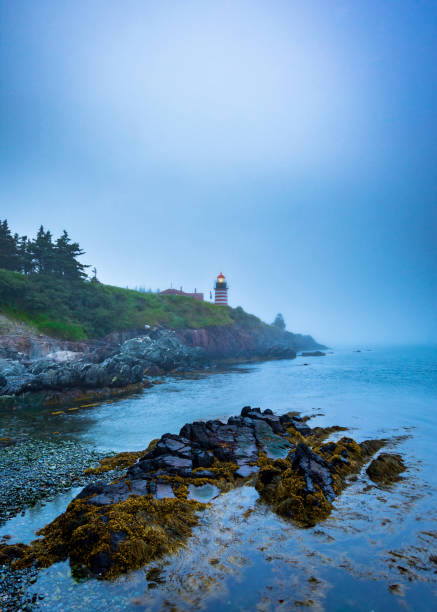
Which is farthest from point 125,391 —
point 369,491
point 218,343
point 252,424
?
point 218,343

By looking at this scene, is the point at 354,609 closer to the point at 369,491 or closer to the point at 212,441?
the point at 369,491

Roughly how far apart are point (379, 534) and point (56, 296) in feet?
166

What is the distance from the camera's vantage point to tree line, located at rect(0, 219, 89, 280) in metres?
53.6

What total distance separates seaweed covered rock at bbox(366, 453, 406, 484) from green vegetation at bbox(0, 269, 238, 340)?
136 ft

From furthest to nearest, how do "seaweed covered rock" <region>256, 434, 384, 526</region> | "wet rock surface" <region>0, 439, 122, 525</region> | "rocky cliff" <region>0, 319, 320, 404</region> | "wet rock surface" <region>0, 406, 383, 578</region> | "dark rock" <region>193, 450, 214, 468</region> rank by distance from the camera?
"rocky cliff" <region>0, 319, 320, 404</region> → "dark rock" <region>193, 450, 214, 468</region> → "wet rock surface" <region>0, 439, 122, 525</region> → "seaweed covered rock" <region>256, 434, 384, 526</region> → "wet rock surface" <region>0, 406, 383, 578</region>

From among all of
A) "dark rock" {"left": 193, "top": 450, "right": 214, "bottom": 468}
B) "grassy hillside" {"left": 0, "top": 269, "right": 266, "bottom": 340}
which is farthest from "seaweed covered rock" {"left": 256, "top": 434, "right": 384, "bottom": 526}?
"grassy hillside" {"left": 0, "top": 269, "right": 266, "bottom": 340}

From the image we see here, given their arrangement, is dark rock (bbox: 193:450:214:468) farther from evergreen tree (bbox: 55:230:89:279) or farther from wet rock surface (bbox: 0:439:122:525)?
evergreen tree (bbox: 55:230:89:279)

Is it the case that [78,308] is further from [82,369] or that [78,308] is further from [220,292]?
[220,292]

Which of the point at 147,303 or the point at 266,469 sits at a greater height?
the point at 147,303

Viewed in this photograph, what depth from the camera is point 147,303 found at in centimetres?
7362

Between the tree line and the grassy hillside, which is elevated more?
the tree line

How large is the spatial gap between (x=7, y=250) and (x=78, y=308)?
17.1 meters

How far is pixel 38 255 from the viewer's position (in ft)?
178

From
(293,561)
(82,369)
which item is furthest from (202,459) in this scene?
(82,369)
